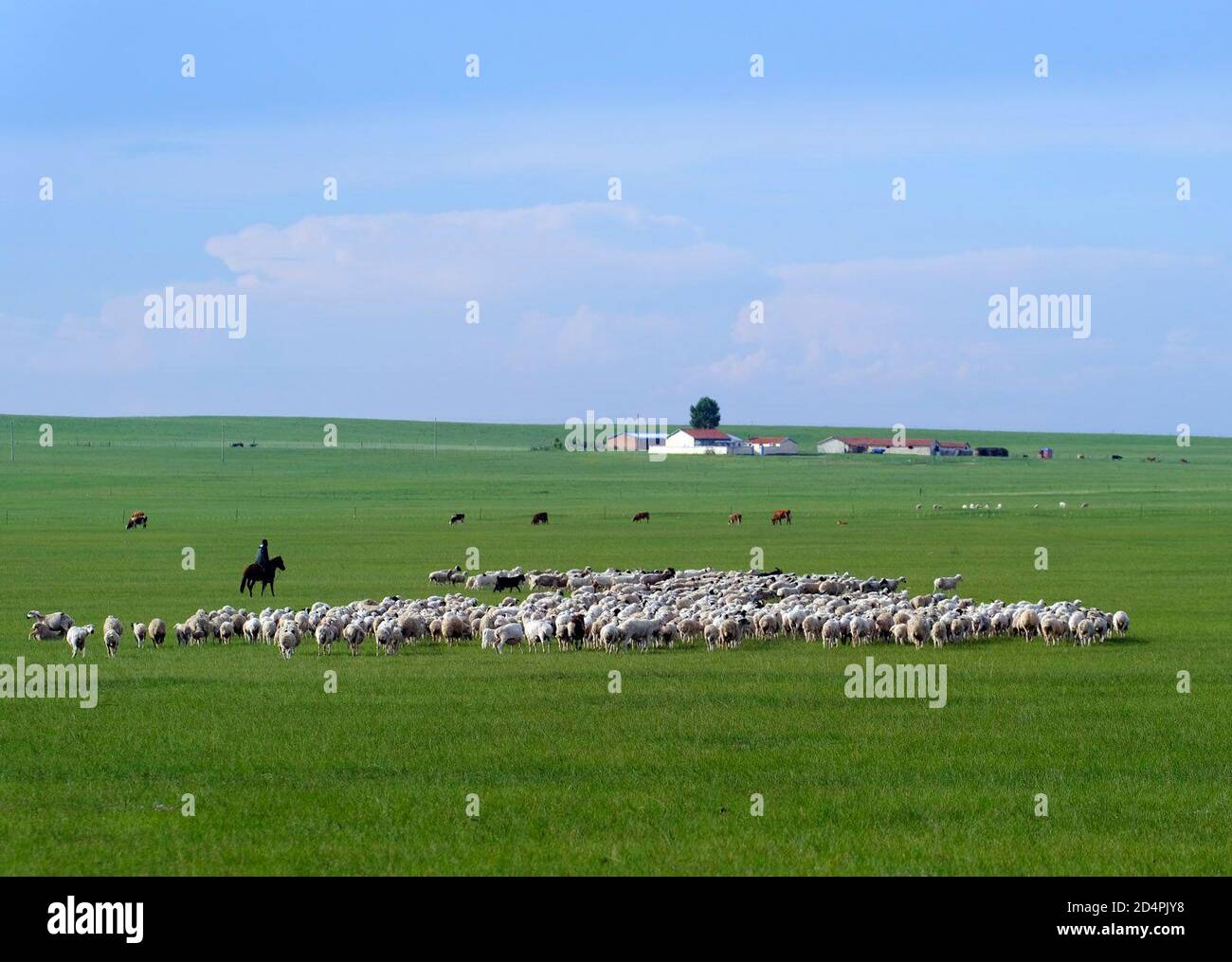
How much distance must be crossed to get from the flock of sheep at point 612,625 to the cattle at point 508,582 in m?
10.1

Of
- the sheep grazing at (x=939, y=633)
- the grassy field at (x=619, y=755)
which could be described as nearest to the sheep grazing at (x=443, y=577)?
the grassy field at (x=619, y=755)

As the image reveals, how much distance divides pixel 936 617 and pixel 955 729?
9815 mm

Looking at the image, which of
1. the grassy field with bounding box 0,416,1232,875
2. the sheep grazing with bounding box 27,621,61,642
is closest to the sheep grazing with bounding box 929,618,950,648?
the grassy field with bounding box 0,416,1232,875

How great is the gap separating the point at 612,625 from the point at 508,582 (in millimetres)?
14990

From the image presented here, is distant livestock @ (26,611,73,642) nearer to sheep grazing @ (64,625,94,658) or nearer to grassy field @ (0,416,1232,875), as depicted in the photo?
grassy field @ (0,416,1232,875)

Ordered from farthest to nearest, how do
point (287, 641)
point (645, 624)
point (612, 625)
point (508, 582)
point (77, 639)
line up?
point (508, 582) < point (612, 625) < point (645, 624) < point (287, 641) < point (77, 639)

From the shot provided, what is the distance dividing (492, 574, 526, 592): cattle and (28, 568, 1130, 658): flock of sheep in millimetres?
10113

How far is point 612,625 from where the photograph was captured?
28.0 metres

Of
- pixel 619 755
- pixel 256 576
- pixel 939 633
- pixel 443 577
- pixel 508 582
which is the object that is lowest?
pixel 619 755

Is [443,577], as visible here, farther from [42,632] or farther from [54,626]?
[42,632]

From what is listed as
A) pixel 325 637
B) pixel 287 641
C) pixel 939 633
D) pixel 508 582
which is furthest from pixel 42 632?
pixel 939 633
